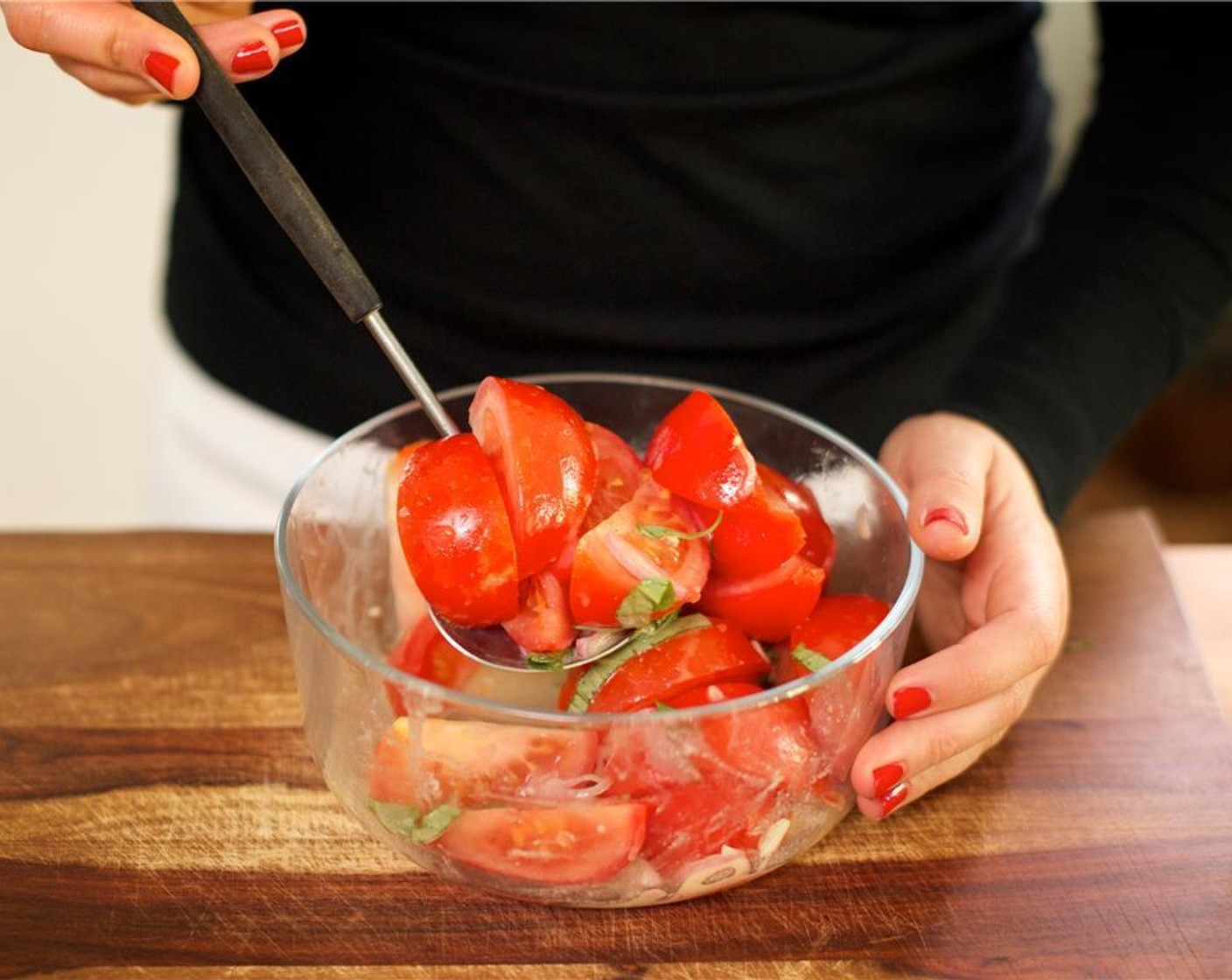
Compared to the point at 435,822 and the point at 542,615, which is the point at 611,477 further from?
the point at 435,822

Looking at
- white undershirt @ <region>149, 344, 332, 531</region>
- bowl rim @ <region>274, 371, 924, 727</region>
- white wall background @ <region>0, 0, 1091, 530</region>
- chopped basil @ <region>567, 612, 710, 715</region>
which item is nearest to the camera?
bowl rim @ <region>274, 371, 924, 727</region>

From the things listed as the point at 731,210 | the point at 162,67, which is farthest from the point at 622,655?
the point at 731,210

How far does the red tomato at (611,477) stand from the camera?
77 centimetres

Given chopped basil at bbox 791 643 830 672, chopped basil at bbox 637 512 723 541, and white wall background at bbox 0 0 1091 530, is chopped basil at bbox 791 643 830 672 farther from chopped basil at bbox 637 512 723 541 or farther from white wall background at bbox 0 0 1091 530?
white wall background at bbox 0 0 1091 530

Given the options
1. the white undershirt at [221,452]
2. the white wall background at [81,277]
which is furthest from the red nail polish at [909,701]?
the white wall background at [81,277]

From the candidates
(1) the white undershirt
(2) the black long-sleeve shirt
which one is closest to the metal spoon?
(2) the black long-sleeve shirt

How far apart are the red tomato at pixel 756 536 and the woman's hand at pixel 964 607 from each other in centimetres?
9

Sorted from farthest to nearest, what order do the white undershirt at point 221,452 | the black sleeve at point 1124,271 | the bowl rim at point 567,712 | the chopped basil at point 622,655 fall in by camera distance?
1. the white undershirt at point 221,452
2. the black sleeve at point 1124,271
3. the chopped basil at point 622,655
4. the bowl rim at point 567,712

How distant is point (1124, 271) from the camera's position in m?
1.09

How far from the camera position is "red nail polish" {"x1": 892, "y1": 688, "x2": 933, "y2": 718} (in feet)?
2.42

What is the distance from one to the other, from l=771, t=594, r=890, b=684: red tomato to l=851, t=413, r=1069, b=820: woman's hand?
0.11ft

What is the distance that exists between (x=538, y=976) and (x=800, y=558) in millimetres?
263

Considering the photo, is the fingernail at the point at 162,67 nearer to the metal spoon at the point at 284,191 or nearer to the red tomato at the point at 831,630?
the metal spoon at the point at 284,191

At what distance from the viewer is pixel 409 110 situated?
1.08 meters
